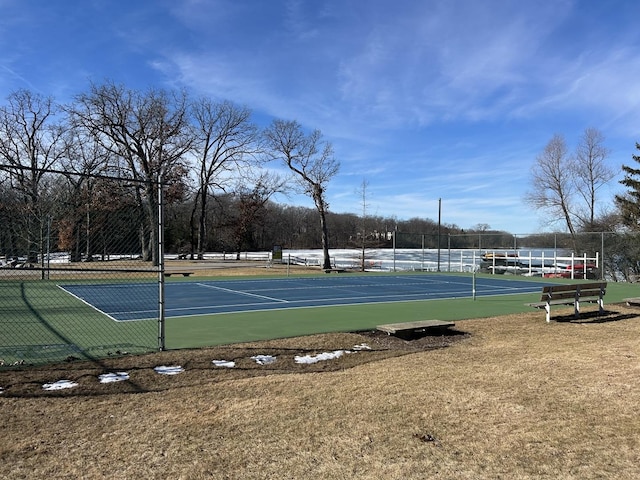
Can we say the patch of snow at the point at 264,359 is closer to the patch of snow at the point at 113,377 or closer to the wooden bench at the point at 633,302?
the patch of snow at the point at 113,377

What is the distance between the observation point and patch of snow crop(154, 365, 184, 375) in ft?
20.2

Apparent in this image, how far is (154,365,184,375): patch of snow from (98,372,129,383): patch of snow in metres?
0.40

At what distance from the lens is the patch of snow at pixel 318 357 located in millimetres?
6977

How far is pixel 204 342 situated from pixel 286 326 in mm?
2172

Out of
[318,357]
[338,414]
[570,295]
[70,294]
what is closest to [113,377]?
[318,357]

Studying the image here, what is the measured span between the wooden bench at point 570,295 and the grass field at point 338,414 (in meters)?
2.82

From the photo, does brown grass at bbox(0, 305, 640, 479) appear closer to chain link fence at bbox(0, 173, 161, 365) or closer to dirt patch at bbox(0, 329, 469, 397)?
dirt patch at bbox(0, 329, 469, 397)

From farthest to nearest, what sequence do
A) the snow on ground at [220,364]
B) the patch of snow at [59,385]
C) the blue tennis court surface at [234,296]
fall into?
the blue tennis court surface at [234,296]
the snow on ground at [220,364]
the patch of snow at [59,385]

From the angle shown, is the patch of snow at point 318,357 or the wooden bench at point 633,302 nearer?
the patch of snow at point 318,357

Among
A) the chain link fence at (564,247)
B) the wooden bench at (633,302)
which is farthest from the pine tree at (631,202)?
the wooden bench at (633,302)

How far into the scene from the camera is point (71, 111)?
40.6 m

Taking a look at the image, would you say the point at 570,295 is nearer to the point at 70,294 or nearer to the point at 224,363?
the point at 224,363

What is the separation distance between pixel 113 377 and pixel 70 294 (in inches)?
455

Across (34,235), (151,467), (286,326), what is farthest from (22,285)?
(151,467)
